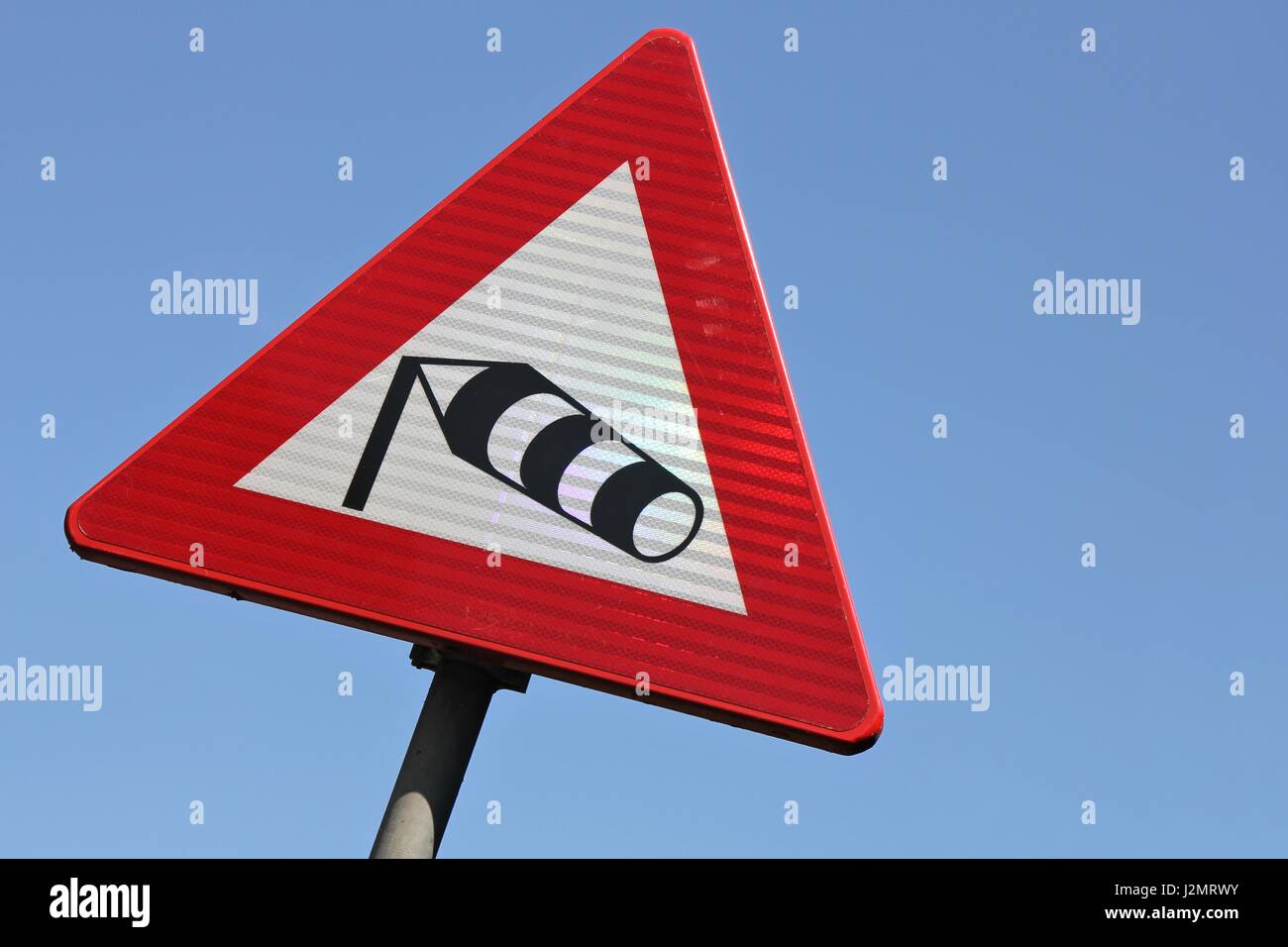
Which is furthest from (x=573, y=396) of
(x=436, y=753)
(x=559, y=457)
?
(x=436, y=753)

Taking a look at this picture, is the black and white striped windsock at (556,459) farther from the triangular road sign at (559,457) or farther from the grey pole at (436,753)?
the grey pole at (436,753)

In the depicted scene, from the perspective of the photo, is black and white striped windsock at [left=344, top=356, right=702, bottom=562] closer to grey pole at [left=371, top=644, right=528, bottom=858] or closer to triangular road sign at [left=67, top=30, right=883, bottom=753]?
triangular road sign at [left=67, top=30, right=883, bottom=753]

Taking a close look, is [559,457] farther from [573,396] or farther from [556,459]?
[573,396]

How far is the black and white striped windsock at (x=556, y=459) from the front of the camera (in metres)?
2.80

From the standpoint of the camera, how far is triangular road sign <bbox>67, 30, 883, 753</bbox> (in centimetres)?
269

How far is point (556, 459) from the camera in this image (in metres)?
2.85

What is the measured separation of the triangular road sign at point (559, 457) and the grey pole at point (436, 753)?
7 cm

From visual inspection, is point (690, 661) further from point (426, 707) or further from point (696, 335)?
point (696, 335)

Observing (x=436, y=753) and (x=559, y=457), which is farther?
(x=559, y=457)

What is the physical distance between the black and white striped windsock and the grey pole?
34 centimetres

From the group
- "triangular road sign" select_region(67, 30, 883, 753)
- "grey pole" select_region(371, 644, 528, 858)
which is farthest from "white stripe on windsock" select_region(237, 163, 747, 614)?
"grey pole" select_region(371, 644, 528, 858)

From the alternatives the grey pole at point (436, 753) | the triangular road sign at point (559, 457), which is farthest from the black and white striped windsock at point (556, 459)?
the grey pole at point (436, 753)

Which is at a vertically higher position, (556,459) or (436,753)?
(556,459)

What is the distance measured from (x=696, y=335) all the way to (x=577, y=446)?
342 mm
